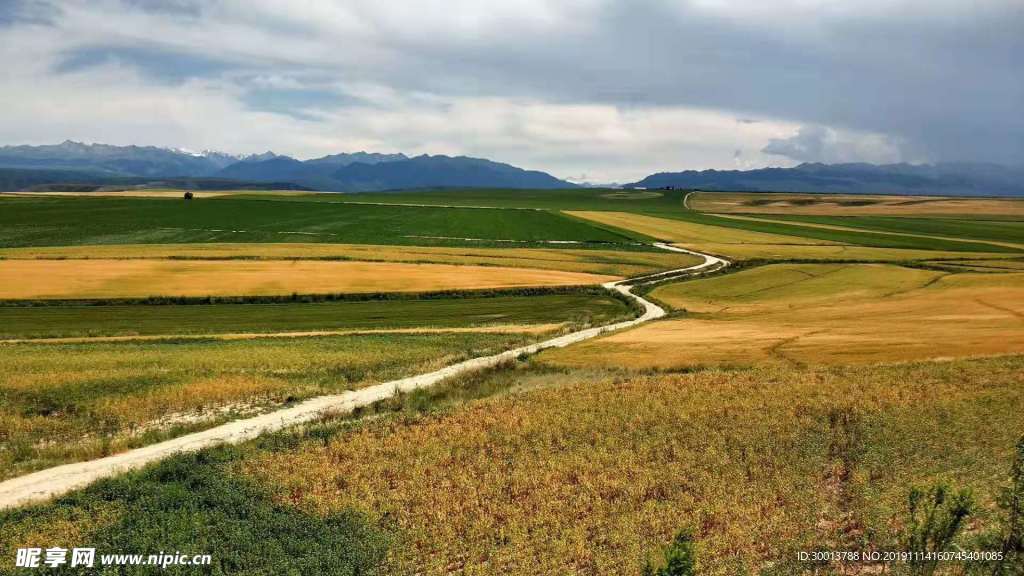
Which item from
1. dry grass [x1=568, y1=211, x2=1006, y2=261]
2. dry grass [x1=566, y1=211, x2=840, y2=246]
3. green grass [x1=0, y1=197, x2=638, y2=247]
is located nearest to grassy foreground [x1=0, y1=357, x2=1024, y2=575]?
dry grass [x1=568, y1=211, x2=1006, y2=261]

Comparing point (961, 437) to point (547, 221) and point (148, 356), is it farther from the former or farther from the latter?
point (547, 221)

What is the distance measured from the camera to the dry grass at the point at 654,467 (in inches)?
692

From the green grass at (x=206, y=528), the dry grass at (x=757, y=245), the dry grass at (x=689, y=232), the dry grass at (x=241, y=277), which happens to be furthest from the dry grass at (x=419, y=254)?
the green grass at (x=206, y=528)

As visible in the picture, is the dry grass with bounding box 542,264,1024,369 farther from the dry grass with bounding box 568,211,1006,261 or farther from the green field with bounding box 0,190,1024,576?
the dry grass with bounding box 568,211,1006,261

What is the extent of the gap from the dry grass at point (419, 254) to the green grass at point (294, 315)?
86.4ft

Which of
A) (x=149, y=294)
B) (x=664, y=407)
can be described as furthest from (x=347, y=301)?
(x=664, y=407)

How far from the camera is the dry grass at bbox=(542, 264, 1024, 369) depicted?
132 ft

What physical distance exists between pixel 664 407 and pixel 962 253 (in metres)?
118

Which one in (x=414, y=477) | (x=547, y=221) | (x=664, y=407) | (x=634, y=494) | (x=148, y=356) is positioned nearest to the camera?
(x=634, y=494)

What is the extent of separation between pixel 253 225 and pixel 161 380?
126127mm

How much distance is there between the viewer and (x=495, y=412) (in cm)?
2930

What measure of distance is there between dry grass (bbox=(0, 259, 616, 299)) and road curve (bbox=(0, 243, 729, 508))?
99.3 feet

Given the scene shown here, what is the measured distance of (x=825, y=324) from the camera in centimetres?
5250

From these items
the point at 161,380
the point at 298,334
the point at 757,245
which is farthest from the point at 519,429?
the point at 757,245
